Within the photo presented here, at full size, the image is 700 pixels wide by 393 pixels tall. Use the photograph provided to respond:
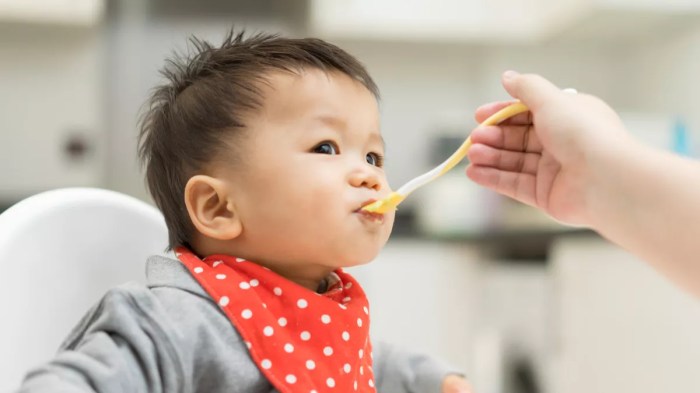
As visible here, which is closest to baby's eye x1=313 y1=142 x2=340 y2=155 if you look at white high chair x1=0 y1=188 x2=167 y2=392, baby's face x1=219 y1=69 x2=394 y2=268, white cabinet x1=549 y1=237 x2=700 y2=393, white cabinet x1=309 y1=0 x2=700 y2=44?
baby's face x1=219 y1=69 x2=394 y2=268

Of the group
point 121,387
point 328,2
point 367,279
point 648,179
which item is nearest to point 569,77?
point 328,2

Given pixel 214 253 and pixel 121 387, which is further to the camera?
pixel 214 253

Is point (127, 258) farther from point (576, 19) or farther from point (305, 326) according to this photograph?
point (576, 19)

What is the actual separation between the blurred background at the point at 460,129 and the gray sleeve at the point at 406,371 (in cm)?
117

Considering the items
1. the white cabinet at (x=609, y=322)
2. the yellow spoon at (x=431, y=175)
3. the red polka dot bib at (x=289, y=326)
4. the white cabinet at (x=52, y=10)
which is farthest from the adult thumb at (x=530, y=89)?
the white cabinet at (x=52, y=10)

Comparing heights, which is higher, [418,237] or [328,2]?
[328,2]

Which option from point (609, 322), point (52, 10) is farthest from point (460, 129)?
point (52, 10)

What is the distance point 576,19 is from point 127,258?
7.15 ft

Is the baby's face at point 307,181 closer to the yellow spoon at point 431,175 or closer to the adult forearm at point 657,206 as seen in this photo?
the yellow spoon at point 431,175

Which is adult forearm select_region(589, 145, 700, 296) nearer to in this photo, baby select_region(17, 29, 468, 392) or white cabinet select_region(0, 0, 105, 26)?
baby select_region(17, 29, 468, 392)

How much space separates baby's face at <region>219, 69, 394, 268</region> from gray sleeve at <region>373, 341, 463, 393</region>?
0.17m

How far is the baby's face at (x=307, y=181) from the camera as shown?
2.54 ft

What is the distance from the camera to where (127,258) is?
3.02 feet

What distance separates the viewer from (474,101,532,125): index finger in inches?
37.0
